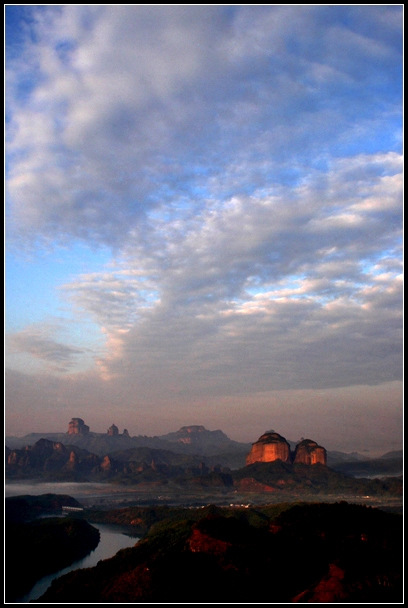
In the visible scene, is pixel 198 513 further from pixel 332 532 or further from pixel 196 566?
pixel 196 566

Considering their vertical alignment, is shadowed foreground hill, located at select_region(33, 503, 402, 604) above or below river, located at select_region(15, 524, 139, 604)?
above

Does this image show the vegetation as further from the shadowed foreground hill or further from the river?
the shadowed foreground hill

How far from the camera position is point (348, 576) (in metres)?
62.8

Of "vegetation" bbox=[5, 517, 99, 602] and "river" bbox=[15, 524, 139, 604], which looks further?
"vegetation" bbox=[5, 517, 99, 602]

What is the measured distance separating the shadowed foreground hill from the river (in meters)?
15.7

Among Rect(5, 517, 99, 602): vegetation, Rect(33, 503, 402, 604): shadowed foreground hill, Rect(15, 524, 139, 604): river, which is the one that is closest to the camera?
Rect(33, 503, 402, 604): shadowed foreground hill

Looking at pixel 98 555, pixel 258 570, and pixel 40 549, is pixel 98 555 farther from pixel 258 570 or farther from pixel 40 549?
pixel 258 570

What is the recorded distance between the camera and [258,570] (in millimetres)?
73500

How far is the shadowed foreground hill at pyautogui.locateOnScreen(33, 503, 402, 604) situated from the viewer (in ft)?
208

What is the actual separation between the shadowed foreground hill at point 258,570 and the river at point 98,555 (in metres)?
15.7

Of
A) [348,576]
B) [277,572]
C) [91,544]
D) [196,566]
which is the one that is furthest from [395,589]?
[91,544]

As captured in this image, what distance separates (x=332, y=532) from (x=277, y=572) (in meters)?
20.7

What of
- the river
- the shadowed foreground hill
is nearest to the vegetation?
the river

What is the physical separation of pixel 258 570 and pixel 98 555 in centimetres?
8755
